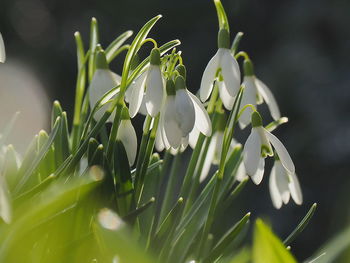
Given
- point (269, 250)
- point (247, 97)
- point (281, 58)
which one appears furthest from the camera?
point (281, 58)

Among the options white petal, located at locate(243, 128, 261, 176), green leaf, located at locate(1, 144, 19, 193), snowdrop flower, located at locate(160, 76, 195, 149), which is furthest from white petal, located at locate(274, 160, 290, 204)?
green leaf, located at locate(1, 144, 19, 193)

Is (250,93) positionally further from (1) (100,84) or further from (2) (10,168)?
(2) (10,168)

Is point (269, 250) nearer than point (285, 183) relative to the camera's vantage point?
Yes

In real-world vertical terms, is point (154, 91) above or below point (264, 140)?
above

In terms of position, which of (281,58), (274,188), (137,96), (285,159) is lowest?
(281,58)

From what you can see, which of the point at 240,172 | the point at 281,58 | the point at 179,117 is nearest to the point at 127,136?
the point at 179,117

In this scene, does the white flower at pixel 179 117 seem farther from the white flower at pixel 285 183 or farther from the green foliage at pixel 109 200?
the white flower at pixel 285 183

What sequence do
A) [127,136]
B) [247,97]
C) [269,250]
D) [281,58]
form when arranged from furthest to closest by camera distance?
1. [281,58]
2. [247,97]
3. [127,136]
4. [269,250]
